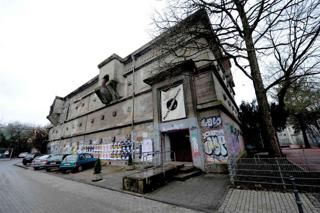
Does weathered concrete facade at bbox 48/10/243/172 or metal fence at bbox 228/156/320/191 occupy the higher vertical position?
weathered concrete facade at bbox 48/10/243/172

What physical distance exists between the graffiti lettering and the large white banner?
147cm

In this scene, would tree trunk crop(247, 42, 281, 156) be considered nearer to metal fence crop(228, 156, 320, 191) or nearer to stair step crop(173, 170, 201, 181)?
metal fence crop(228, 156, 320, 191)

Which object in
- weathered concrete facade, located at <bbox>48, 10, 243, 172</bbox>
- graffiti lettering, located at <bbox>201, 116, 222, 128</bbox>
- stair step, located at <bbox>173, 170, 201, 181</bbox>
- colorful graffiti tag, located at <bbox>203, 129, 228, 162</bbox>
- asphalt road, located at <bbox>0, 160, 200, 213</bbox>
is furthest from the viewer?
weathered concrete facade, located at <bbox>48, 10, 243, 172</bbox>

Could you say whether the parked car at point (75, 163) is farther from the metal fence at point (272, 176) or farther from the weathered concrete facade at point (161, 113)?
the metal fence at point (272, 176)

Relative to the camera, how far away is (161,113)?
11.5 meters

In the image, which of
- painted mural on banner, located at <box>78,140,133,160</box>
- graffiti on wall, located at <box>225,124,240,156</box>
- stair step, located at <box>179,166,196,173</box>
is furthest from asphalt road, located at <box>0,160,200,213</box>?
painted mural on banner, located at <box>78,140,133,160</box>

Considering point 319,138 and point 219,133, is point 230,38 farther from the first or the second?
point 319,138

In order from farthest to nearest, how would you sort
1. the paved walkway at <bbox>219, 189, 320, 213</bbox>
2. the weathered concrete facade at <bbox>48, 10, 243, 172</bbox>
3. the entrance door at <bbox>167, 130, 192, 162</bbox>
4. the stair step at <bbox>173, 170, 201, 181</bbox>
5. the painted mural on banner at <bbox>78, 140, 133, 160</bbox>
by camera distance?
the painted mural on banner at <bbox>78, 140, 133, 160</bbox>
the entrance door at <bbox>167, 130, 192, 162</bbox>
the weathered concrete facade at <bbox>48, 10, 243, 172</bbox>
the stair step at <bbox>173, 170, 201, 181</bbox>
the paved walkway at <bbox>219, 189, 320, 213</bbox>

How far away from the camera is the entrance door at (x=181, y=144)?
10.7m

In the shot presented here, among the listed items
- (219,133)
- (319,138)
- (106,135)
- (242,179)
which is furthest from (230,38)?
(319,138)

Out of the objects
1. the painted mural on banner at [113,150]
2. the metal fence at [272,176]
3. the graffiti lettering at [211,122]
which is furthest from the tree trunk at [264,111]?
the painted mural on banner at [113,150]

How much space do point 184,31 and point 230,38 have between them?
2.72m

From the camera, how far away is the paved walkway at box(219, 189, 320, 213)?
3.90m

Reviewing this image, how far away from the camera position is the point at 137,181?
20.5 ft
